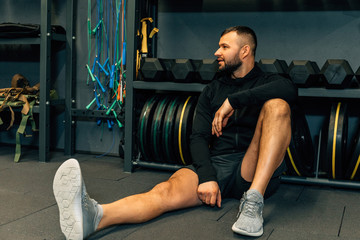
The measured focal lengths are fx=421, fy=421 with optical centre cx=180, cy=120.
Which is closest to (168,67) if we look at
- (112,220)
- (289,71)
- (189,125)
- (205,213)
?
(189,125)

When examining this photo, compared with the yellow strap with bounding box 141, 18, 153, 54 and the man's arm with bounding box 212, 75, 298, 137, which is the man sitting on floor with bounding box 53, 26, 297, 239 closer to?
the man's arm with bounding box 212, 75, 298, 137

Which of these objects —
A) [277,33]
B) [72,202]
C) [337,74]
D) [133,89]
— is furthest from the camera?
[277,33]

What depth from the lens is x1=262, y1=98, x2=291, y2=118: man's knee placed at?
6.85 ft

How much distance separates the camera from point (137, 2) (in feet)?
10.2

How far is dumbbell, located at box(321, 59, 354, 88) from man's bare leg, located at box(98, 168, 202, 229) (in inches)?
42.5

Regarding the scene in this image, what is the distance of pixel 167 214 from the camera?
2182 millimetres

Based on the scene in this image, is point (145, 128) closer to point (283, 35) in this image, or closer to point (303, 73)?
point (303, 73)

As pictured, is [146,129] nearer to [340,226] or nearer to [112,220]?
[112,220]

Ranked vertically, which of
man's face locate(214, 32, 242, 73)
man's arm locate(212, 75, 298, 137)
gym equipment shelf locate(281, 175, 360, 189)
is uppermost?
man's face locate(214, 32, 242, 73)

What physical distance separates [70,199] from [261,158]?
35.5 inches

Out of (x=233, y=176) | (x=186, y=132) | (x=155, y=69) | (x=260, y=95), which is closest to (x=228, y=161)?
(x=233, y=176)

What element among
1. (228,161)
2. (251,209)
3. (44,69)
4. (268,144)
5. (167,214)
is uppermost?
(44,69)

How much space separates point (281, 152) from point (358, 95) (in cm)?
86

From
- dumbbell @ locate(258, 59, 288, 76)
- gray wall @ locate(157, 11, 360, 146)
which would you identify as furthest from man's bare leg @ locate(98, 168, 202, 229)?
gray wall @ locate(157, 11, 360, 146)
